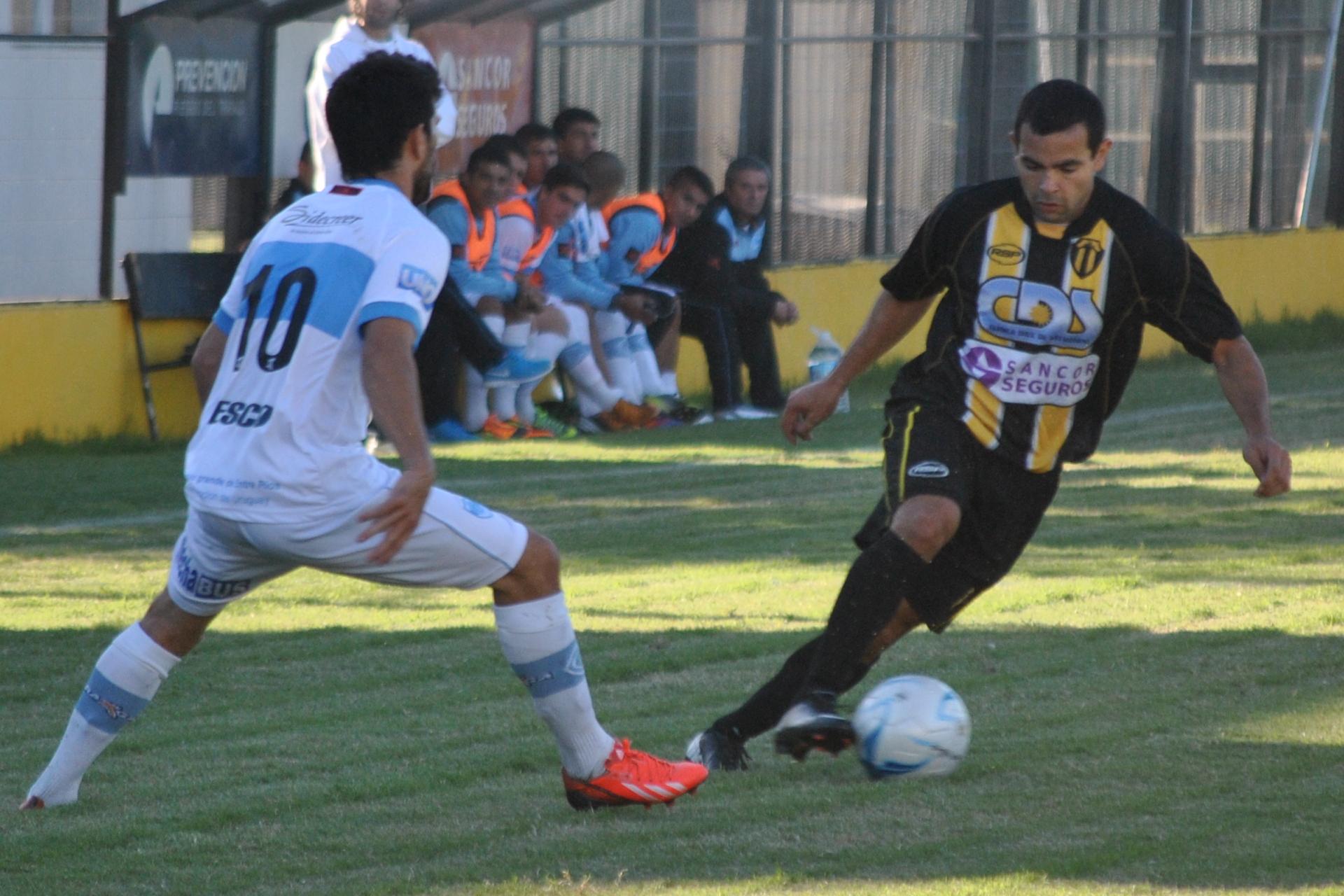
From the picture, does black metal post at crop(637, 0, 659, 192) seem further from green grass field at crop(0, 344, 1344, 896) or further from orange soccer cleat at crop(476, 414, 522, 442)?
green grass field at crop(0, 344, 1344, 896)

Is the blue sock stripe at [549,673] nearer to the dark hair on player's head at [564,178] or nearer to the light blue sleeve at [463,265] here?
the light blue sleeve at [463,265]

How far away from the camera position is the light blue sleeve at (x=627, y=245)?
1404cm

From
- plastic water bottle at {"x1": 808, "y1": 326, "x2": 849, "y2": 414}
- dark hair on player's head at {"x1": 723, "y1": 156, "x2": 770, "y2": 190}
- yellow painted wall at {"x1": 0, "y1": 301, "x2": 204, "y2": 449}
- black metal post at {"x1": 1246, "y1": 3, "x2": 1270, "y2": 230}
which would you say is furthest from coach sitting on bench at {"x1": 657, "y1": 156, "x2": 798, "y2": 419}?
black metal post at {"x1": 1246, "y1": 3, "x2": 1270, "y2": 230}

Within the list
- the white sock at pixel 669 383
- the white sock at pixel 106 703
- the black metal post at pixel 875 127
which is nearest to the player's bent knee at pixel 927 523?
the white sock at pixel 106 703

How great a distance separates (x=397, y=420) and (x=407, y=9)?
10200mm

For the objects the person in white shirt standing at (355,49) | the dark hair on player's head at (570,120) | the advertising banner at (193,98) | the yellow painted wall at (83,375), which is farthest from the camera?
the dark hair on player's head at (570,120)

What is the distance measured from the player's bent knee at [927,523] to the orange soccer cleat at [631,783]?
0.75 metres

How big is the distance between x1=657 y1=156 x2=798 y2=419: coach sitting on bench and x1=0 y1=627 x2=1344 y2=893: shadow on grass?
7.32m

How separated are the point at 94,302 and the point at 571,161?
350 cm

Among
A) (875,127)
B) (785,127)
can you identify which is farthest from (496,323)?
(875,127)

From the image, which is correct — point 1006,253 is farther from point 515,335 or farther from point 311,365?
point 515,335

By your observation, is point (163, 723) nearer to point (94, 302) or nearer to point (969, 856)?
point (969, 856)

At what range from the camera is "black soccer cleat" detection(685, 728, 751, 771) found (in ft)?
16.8

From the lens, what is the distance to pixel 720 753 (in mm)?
5133
